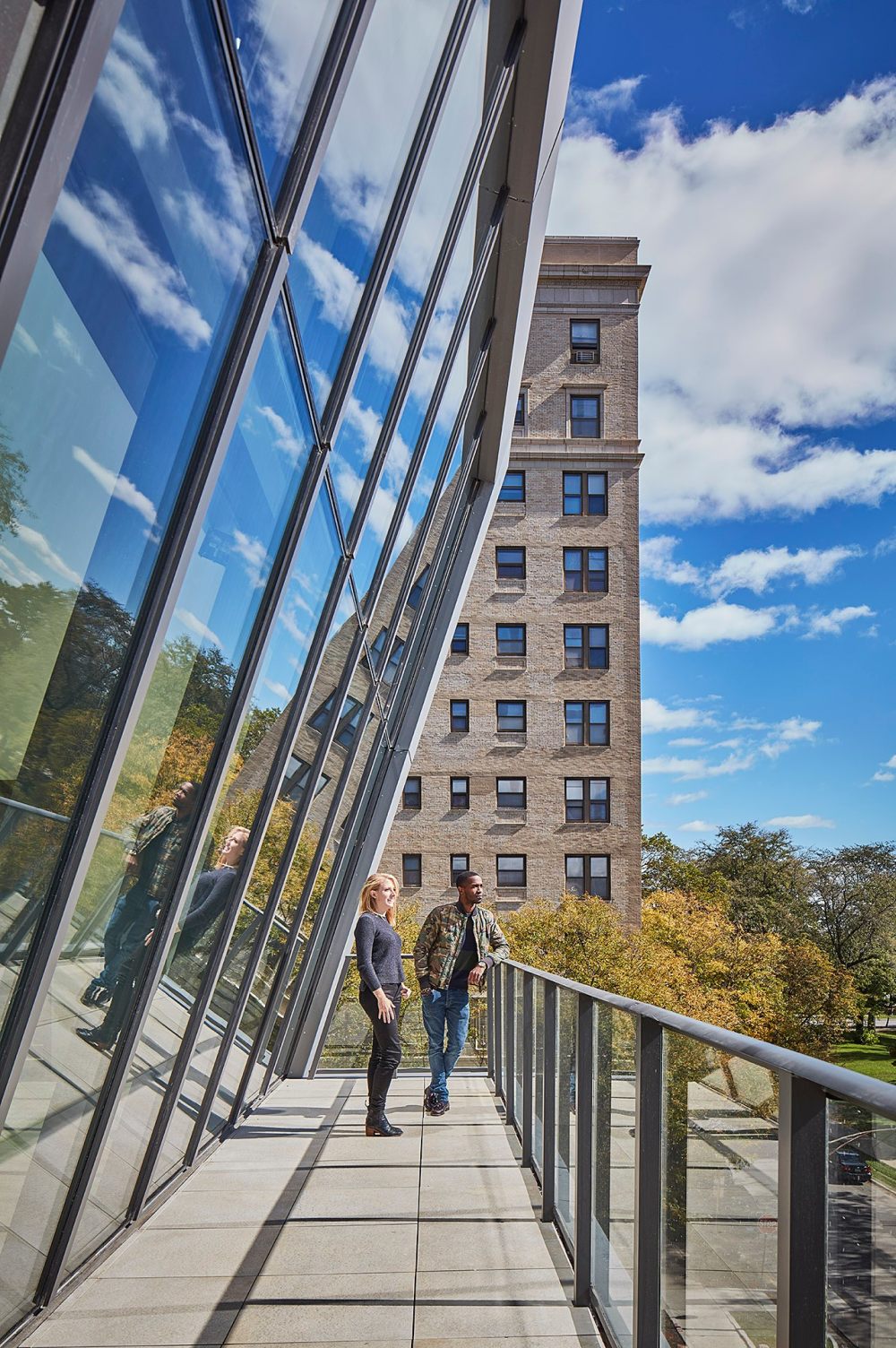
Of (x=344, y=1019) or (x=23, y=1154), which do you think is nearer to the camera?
(x=23, y=1154)

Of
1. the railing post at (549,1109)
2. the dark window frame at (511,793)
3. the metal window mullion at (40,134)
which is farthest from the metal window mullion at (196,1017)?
the dark window frame at (511,793)

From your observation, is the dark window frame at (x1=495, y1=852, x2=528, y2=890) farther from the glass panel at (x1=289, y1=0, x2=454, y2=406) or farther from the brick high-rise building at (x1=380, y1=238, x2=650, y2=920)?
the glass panel at (x1=289, y1=0, x2=454, y2=406)

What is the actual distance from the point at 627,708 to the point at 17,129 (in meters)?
40.9

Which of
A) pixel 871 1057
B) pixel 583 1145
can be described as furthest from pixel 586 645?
pixel 583 1145

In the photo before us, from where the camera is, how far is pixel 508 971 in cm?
995

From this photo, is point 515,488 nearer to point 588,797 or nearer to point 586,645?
point 586,645

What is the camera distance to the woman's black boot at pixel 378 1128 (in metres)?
8.72

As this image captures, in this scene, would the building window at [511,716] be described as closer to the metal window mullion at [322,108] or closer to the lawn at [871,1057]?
the lawn at [871,1057]

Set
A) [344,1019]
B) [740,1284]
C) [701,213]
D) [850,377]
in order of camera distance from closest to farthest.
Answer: [740,1284] → [344,1019] → [701,213] → [850,377]

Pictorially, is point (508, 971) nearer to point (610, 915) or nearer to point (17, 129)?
point (17, 129)

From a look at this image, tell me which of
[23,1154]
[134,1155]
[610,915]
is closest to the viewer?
[23,1154]

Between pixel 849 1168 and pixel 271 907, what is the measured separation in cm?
611

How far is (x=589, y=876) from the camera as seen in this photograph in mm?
41250

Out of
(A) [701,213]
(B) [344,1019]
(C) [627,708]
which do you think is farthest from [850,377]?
(B) [344,1019]
